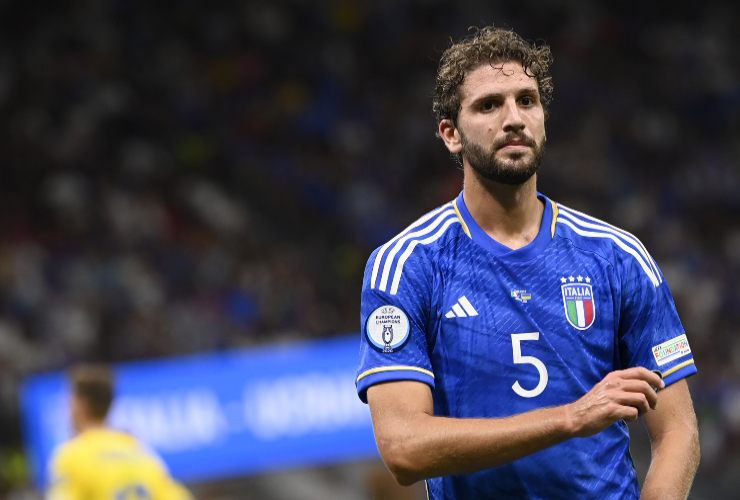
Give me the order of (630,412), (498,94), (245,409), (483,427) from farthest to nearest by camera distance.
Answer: (245,409) → (498,94) → (483,427) → (630,412)

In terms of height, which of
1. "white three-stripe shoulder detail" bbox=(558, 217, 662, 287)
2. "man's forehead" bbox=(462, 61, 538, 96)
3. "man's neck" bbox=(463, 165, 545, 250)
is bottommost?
"white three-stripe shoulder detail" bbox=(558, 217, 662, 287)

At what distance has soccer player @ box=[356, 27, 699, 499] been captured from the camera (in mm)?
3225

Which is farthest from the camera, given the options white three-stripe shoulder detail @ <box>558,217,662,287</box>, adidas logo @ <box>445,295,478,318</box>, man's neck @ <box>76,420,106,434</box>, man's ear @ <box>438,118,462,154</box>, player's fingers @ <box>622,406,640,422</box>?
man's neck @ <box>76,420,106,434</box>

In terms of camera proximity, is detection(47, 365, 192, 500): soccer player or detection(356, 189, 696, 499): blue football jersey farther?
detection(47, 365, 192, 500): soccer player

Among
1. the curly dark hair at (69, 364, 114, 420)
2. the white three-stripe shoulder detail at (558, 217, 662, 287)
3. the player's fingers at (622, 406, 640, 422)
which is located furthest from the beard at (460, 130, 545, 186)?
the curly dark hair at (69, 364, 114, 420)

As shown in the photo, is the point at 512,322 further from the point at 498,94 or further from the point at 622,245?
the point at 498,94

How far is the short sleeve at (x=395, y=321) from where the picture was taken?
3.21m

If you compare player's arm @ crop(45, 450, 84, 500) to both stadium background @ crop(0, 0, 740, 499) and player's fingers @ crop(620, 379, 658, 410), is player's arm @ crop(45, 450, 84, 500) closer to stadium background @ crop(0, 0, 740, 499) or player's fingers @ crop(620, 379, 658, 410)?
A: stadium background @ crop(0, 0, 740, 499)

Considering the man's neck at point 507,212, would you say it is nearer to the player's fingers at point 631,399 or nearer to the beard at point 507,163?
the beard at point 507,163

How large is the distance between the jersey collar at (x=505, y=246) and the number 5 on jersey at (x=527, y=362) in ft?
0.76

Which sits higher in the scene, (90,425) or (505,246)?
(90,425)

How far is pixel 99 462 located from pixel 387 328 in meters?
3.44

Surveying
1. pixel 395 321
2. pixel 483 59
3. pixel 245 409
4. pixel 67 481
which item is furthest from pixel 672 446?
pixel 245 409

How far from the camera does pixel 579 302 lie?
10.9ft
